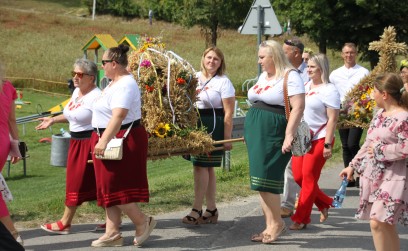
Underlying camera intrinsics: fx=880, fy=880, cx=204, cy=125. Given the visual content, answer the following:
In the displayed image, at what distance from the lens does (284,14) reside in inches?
1570

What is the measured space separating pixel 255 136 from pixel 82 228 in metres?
2.04

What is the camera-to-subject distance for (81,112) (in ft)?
27.5

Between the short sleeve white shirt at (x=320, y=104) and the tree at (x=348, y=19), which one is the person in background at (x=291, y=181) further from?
the tree at (x=348, y=19)

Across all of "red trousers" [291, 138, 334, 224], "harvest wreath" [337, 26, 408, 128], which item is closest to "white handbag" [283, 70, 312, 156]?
"red trousers" [291, 138, 334, 224]

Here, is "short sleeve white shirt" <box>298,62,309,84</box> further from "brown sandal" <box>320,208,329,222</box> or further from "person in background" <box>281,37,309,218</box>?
"brown sandal" <box>320,208,329,222</box>

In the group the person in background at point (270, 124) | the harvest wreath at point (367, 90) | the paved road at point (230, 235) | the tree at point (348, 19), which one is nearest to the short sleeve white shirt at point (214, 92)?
the person in background at point (270, 124)

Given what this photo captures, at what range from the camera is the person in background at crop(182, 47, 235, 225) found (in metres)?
8.99

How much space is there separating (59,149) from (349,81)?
396 cm

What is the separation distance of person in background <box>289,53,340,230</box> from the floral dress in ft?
6.56

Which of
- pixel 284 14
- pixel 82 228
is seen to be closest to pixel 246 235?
pixel 82 228

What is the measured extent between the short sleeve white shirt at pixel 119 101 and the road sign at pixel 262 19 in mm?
5248

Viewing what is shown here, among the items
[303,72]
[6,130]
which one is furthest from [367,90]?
[6,130]

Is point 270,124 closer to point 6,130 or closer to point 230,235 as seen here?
point 230,235

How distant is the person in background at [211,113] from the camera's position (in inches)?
354
